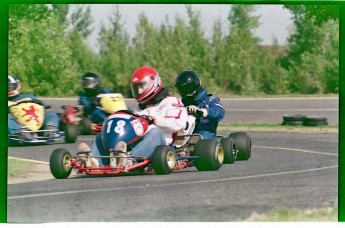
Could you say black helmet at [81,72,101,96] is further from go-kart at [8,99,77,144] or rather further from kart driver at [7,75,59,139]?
go-kart at [8,99,77,144]

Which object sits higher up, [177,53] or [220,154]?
[177,53]

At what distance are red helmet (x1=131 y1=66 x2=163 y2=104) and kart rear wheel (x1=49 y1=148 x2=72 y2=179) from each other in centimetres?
122

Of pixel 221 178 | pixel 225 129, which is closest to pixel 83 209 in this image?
pixel 221 178

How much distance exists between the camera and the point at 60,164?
11.6m

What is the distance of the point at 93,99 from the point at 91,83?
28 cm

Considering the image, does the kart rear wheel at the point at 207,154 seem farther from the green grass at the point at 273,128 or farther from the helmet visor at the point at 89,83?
the helmet visor at the point at 89,83

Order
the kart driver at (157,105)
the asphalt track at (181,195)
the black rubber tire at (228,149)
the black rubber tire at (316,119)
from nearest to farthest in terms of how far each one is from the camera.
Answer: the asphalt track at (181,195), the kart driver at (157,105), the black rubber tire at (228,149), the black rubber tire at (316,119)

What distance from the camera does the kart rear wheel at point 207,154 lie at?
1199cm

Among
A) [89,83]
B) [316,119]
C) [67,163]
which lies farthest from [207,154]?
[316,119]

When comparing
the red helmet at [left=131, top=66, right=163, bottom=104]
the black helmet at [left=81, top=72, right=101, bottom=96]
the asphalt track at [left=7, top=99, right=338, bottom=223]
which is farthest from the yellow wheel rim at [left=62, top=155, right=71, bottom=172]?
the black helmet at [left=81, top=72, right=101, bottom=96]

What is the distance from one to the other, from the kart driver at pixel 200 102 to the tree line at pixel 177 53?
835 mm

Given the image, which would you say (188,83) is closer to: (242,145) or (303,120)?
(242,145)

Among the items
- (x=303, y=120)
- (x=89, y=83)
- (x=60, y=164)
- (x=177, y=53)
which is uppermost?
(x=177, y=53)

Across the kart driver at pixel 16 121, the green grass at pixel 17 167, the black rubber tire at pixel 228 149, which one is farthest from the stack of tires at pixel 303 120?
the green grass at pixel 17 167
